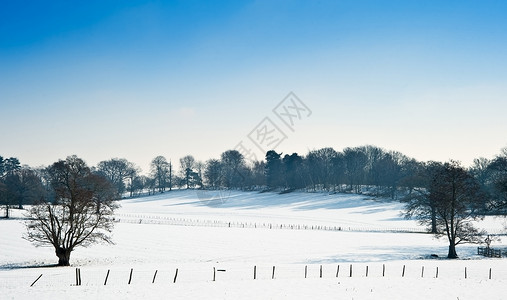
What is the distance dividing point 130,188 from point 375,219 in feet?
438

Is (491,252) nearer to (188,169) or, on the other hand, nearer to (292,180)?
(292,180)

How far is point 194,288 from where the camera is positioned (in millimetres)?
22156

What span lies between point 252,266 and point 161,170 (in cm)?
15581

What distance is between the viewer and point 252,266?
106 feet

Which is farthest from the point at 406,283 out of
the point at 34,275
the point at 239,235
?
the point at 239,235

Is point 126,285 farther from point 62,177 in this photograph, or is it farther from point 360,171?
point 360,171

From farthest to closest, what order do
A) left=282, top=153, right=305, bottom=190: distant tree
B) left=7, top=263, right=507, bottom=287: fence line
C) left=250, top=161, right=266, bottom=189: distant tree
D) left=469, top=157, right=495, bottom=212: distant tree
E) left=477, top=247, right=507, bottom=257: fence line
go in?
left=250, top=161, right=266, bottom=189: distant tree, left=282, top=153, right=305, bottom=190: distant tree, left=469, top=157, right=495, bottom=212: distant tree, left=477, top=247, right=507, bottom=257: fence line, left=7, top=263, right=507, bottom=287: fence line

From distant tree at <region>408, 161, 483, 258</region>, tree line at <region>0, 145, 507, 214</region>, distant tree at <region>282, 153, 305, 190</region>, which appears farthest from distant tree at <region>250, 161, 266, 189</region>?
distant tree at <region>408, 161, 483, 258</region>

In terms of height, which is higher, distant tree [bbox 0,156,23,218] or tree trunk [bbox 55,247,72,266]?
distant tree [bbox 0,156,23,218]

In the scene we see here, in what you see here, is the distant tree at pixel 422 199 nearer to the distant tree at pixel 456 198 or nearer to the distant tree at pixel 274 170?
the distant tree at pixel 456 198

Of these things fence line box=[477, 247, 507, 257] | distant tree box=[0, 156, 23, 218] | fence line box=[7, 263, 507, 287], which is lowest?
fence line box=[477, 247, 507, 257]

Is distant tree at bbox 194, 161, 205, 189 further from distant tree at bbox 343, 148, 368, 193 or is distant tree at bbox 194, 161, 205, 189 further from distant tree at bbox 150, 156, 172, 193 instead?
distant tree at bbox 343, 148, 368, 193

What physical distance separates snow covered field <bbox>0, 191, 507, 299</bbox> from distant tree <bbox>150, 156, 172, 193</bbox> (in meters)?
116

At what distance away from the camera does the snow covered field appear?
21.6 metres
